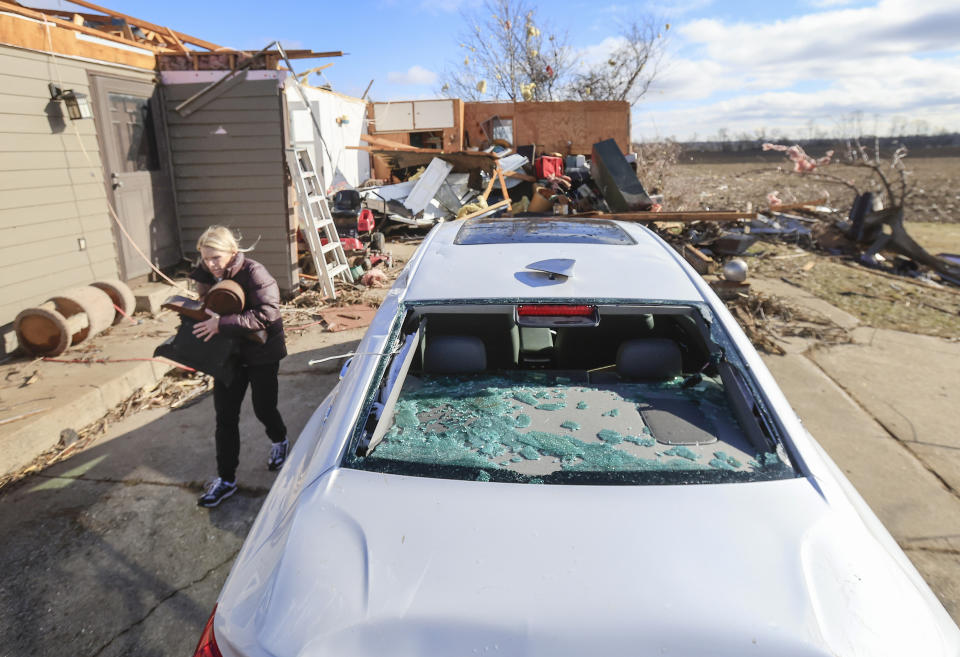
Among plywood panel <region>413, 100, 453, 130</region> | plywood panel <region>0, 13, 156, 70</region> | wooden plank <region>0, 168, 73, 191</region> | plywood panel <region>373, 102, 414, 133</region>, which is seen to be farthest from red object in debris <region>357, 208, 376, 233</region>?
plywood panel <region>373, 102, 414, 133</region>

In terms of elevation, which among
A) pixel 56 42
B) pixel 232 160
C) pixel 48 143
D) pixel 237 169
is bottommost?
pixel 237 169

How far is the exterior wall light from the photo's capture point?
5719 mm

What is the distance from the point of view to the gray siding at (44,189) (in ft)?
17.3

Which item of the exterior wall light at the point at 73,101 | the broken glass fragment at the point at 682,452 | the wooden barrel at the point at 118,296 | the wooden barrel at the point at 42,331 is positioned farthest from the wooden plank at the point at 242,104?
the broken glass fragment at the point at 682,452

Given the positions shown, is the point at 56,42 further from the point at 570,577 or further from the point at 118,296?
the point at 570,577

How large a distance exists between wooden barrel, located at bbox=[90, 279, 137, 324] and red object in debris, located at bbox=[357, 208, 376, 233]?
15.2 ft

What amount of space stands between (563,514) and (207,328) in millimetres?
2204

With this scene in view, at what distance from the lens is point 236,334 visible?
9.64 ft

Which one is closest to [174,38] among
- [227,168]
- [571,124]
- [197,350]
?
[227,168]

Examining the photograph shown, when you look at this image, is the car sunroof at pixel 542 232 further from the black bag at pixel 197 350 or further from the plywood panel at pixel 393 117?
the plywood panel at pixel 393 117

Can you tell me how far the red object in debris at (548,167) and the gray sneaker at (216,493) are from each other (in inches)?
441

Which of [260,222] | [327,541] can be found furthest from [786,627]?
[260,222]

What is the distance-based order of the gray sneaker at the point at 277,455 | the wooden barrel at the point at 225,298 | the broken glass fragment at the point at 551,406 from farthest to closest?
the gray sneaker at the point at 277,455
the wooden barrel at the point at 225,298
the broken glass fragment at the point at 551,406

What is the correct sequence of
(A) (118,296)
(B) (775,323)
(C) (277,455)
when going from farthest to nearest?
(B) (775,323), (A) (118,296), (C) (277,455)
